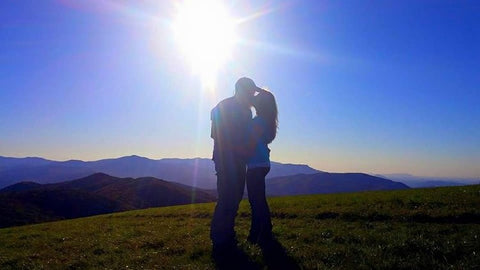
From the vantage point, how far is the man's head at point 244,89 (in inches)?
422

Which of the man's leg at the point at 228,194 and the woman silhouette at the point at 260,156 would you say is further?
the woman silhouette at the point at 260,156

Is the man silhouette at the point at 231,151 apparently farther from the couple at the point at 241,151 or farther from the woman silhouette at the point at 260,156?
the woman silhouette at the point at 260,156

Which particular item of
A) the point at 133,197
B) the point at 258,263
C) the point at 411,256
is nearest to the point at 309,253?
the point at 258,263

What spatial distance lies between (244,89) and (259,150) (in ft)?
5.59

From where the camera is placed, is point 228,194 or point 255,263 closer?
point 255,263

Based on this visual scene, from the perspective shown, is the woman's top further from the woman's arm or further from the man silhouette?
the man silhouette

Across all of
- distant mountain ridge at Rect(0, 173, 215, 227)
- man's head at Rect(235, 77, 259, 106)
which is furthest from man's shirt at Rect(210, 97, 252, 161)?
distant mountain ridge at Rect(0, 173, 215, 227)

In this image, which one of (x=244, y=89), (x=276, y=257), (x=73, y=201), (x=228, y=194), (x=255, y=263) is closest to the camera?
(x=255, y=263)

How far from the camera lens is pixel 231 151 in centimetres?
1064

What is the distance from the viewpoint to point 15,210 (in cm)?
12531

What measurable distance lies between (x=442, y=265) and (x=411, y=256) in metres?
0.85

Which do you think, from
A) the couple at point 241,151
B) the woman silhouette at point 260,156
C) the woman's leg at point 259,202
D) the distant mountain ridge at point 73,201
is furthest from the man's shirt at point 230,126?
the distant mountain ridge at point 73,201

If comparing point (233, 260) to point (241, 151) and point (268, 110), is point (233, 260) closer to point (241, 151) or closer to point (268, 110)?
point (241, 151)

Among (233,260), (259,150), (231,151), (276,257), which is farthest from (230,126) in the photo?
(276,257)
